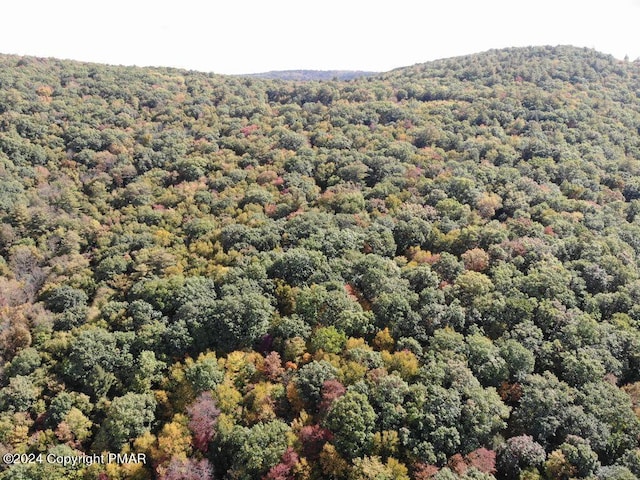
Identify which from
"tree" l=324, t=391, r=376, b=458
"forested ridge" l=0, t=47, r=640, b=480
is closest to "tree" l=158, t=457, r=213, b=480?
"forested ridge" l=0, t=47, r=640, b=480

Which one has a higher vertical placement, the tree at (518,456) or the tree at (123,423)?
the tree at (518,456)

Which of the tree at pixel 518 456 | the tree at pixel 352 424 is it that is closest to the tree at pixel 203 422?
the tree at pixel 352 424

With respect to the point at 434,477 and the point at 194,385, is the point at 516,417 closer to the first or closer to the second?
the point at 434,477

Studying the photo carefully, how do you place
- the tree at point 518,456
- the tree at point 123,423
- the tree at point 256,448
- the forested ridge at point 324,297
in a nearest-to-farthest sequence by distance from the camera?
the tree at point 518,456, the tree at point 256,448, the forested ridge at point 324,297, the tree at point 123,423

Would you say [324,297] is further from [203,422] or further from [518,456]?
[518,456]

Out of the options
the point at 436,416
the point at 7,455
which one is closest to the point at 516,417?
the point at 436,416

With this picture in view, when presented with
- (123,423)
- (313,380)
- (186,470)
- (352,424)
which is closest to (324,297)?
(313,380)

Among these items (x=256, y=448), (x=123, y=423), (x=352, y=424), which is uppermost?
(x=352, y=424)

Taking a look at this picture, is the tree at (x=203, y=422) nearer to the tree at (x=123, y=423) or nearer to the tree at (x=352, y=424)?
the tree at (x=123, y=423)

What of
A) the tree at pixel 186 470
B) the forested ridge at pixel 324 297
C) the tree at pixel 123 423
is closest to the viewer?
the tree at pixel 186 470
